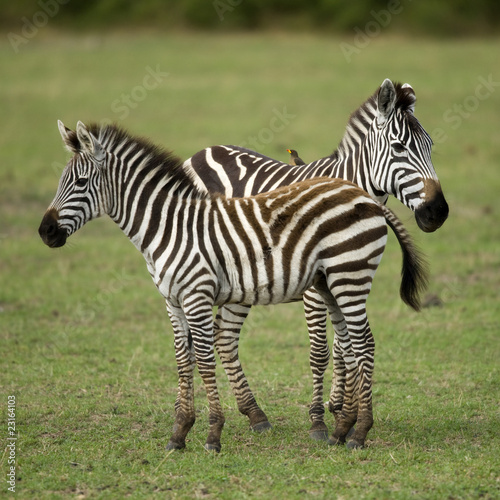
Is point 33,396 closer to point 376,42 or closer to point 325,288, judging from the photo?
point 325,288

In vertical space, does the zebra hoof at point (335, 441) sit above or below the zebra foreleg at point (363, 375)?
below

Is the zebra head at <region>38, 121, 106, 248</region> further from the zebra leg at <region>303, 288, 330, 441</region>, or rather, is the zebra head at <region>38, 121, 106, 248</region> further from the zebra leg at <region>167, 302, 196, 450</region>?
the zebra leg at <region>303, 288, 330, 441</region>

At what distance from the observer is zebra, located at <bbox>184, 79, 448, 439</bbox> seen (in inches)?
265

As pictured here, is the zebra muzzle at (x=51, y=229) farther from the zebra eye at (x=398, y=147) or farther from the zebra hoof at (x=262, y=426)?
the zebra eye at (x=398, y=147)

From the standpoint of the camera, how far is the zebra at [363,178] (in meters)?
6.74

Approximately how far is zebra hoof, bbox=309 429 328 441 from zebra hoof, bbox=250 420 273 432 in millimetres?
416

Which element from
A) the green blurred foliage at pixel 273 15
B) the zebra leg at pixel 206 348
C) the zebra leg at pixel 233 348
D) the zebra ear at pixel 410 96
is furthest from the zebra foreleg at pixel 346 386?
the green blurred foliage at pixel 273 15

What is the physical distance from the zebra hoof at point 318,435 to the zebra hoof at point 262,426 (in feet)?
1.36

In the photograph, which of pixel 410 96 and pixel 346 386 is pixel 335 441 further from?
pixel 410 96

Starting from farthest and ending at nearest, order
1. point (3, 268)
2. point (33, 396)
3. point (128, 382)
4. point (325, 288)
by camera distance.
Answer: point (3, 268)
point (128, 382)
point (33, 396)
point (325, 288)

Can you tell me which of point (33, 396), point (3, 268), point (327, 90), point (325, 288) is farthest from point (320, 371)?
point (327, 90)

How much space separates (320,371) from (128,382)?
2.37m

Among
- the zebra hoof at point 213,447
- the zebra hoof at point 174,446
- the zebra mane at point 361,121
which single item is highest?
the zebra mane at point 361,121

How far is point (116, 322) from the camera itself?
10.5 m
